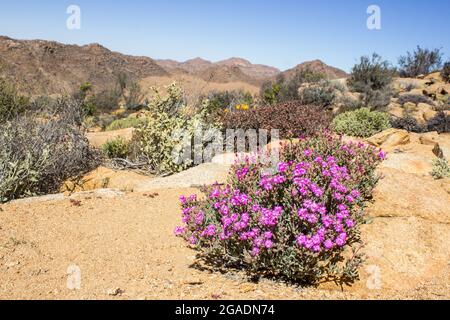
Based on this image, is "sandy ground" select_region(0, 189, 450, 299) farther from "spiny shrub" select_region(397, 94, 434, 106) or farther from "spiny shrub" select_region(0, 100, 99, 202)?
"spiny shrub" select_region(397, 94, 434, 106)

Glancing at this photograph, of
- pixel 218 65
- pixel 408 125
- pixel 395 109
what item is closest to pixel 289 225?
pixel 408 125

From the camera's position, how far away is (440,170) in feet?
20.5

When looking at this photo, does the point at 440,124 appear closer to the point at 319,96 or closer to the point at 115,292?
the point at 319,96

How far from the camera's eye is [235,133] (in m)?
9.18

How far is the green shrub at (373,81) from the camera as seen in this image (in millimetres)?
16469

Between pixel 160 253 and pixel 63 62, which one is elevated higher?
pixel 63 62

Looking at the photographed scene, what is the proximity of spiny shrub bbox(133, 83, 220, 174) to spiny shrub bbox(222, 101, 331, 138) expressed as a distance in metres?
1.15

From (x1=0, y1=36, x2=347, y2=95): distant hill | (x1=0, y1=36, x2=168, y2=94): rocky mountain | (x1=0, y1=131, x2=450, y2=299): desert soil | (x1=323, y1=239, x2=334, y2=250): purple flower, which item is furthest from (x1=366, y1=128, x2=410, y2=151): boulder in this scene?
(x1=0, y1=36, x2=168, y2=94): rocky mountain

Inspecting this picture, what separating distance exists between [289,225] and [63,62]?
167 feet

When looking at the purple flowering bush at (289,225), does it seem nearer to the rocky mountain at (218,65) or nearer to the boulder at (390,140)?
the boulder at (390,140)

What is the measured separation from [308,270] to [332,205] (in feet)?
2.28

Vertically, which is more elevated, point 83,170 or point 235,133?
point 235,133
